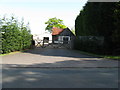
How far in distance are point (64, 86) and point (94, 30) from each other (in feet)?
42.1

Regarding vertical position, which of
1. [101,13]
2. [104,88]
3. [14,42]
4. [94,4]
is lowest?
[104,88]

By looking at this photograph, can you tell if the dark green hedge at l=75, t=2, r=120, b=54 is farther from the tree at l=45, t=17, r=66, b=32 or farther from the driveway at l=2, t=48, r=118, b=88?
the tree at l=45, t=17, r=66, b=32

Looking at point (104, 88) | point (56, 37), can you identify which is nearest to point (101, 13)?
point (104, 88)

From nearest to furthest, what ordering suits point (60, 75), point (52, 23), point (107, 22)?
point (60, 75) → point (107, 22) → point (52, 23)

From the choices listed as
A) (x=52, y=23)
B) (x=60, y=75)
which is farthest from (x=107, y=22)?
(x=52, y=23)

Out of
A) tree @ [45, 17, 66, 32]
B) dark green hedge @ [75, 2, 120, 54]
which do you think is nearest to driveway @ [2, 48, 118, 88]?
dark green hedge @ [75, 2, 120, 54]

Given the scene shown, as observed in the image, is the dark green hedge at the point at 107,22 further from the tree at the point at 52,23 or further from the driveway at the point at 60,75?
the tree at the point at 52,23

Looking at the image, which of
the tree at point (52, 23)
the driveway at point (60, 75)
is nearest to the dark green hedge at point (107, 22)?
the driveway at point (60, 75)

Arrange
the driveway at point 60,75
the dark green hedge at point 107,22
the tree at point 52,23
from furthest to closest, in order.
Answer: the tree at point 52,23 < the dark green hedge at point 107,22 < the driveway at point 60,75

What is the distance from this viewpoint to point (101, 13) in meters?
15.2

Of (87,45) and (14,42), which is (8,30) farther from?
(87,45)

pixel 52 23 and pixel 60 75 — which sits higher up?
pixel 52 23

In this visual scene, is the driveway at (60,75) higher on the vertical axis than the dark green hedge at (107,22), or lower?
lower

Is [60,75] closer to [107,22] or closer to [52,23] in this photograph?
[107,22]
